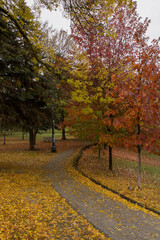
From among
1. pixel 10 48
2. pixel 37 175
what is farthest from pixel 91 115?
pixel 10 48

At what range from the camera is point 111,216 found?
16.4ft

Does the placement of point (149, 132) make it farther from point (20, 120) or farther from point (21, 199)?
point (20, 120)

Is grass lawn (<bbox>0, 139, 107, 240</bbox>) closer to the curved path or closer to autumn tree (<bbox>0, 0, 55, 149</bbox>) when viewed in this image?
the curved path

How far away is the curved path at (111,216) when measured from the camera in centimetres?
416

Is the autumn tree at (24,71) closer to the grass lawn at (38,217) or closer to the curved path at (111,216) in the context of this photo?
the grass lawn at (38,217)

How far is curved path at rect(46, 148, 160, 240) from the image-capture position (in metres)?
4.16

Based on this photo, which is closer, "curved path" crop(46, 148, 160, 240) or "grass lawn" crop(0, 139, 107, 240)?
"grass lawn" crop(0, 139, 107, 240)

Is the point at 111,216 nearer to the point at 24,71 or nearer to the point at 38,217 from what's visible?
the point at 38,217

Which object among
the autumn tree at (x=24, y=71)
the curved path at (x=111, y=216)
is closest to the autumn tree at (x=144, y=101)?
the curved path at (x=111, y=216)

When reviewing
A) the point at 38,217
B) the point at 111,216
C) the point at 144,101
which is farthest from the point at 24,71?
the point at 111,216

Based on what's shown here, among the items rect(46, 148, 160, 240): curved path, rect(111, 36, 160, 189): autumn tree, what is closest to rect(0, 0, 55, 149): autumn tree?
rect(111, 36, 160, 189): autumn tree

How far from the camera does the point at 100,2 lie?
589 cm

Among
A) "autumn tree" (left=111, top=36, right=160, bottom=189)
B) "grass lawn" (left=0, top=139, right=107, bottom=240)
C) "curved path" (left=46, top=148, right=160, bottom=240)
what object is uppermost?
"autumn tree" (left=111, top=36, right=160, bottom=189)

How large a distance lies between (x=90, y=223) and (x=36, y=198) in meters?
2.32
